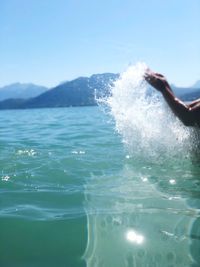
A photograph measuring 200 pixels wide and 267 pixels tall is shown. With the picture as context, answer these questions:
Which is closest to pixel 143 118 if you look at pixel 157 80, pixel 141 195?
pixel 157 80

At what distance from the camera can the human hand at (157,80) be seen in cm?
689

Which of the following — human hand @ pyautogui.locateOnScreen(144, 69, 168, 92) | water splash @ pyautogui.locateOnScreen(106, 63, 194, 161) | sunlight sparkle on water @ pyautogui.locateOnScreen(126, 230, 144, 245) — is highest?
human hand @ pyautogui.locateOnScreen(144, 69, 168, 92)

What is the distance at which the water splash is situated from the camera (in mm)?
8195

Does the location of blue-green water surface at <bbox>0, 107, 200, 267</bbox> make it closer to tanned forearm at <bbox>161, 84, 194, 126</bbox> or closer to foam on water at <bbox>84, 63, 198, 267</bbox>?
foam on water at <bbox>84, 63, 198, 267</bbox>

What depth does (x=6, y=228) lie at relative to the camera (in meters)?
4.63

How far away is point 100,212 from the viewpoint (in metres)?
5.08

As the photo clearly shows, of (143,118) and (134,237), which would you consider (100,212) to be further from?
(143,118)

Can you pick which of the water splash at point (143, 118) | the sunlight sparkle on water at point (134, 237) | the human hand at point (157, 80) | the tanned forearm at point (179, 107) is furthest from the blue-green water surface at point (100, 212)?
the human hand at point (157, 80)

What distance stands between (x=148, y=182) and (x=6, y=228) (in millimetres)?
2600

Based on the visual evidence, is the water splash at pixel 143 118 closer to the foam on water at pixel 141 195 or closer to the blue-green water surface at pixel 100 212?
the foam on water at pixel 141 195

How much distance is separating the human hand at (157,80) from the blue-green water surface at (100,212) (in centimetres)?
140

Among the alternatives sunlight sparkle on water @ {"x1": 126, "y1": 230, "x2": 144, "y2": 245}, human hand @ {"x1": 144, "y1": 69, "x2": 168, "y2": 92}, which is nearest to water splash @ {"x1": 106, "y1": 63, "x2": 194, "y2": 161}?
human hand @ {"x1": 144, "y1": 69, "x2": 168, "y2": 92}

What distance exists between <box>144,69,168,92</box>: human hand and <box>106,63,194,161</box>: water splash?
882mm

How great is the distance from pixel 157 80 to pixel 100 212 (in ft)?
8.75
